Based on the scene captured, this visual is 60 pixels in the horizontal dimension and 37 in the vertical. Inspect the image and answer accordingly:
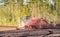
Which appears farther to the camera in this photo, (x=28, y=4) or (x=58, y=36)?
(x=28, y=4)

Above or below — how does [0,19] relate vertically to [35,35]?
below

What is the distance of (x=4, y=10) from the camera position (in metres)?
5.20

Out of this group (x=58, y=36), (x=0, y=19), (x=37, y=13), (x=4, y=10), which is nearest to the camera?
(x=58, y=36)

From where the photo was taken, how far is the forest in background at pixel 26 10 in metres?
4.98

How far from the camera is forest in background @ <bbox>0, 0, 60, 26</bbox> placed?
4980 mm

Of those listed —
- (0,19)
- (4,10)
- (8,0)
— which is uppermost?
(8,0)

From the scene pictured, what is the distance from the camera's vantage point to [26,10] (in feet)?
17.5

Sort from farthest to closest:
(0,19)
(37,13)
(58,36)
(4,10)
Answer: (0,19) → (4,10) → (37,13) → (58,36)

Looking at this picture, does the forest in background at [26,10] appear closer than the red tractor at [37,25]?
No

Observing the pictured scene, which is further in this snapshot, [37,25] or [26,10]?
[26,10]

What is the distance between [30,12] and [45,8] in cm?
62

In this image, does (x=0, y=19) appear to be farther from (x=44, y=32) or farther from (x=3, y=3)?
(x=44, y=32)

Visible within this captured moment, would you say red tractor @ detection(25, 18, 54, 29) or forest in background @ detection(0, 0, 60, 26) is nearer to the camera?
red tractor @ detection(25, 18, 54, 29)

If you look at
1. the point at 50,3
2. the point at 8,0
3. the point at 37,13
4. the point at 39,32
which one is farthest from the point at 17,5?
the point at 39,32
